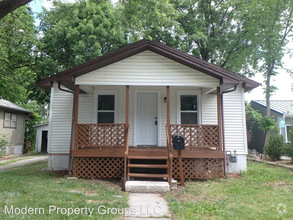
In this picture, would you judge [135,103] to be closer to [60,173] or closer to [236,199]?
[60,173]

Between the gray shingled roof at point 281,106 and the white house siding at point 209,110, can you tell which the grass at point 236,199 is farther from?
the gray shingled roof at point 281,106

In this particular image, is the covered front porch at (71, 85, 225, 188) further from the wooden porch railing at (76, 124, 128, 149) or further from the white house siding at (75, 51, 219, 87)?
the white house siding at (75, 51, 219, 87)

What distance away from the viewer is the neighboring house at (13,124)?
53.1 feet

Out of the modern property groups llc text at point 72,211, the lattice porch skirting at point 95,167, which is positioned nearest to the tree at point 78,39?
the lattice porch skirting at point 95,167

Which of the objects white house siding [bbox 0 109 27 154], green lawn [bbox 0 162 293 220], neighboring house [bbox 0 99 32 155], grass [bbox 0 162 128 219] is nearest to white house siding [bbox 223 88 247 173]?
green lawn [bbox 0 162 293 220]

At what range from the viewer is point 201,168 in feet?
22.7

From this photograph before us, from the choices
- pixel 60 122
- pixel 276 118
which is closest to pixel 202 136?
pixel 60 122

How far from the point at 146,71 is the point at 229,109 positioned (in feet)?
12.6

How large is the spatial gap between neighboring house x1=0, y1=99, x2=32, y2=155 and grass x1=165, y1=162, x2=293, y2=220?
1569 centimetres

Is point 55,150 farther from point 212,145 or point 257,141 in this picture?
point 257,141

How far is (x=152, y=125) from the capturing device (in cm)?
850

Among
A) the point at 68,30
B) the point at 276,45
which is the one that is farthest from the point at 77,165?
the point at 276,45

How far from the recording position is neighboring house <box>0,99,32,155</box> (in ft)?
53.1

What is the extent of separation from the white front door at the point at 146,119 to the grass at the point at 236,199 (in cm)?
261
